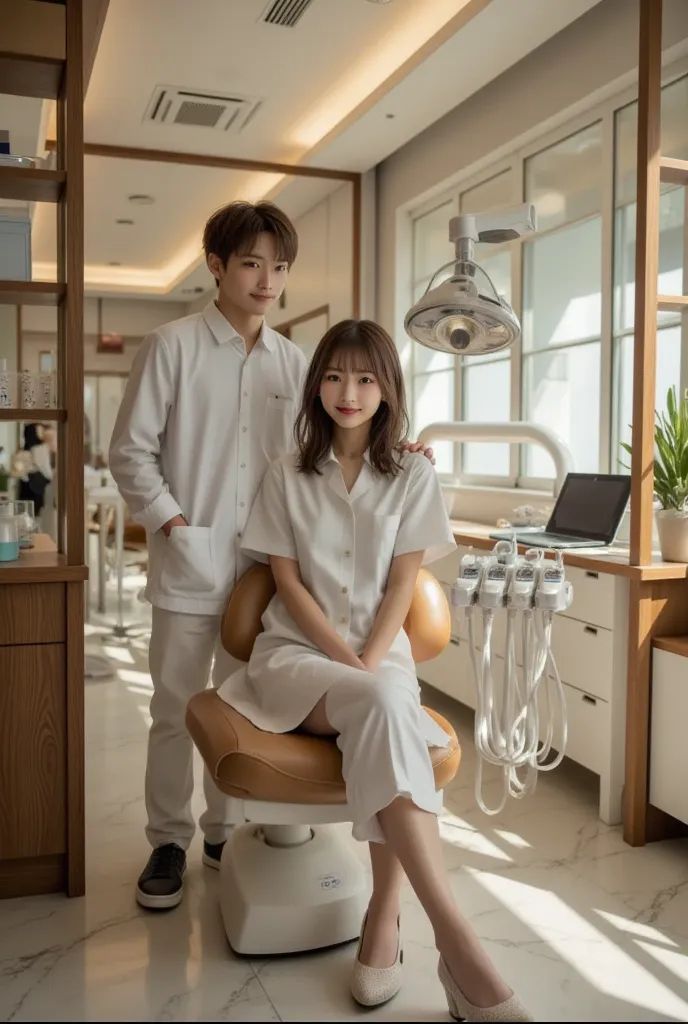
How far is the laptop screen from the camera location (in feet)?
9.66

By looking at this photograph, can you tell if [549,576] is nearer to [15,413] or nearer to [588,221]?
[15,413]

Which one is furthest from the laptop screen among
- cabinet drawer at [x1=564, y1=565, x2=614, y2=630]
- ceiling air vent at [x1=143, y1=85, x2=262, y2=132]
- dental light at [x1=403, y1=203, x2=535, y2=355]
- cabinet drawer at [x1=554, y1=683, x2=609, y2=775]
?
ceiling air vent at [x1=143, y1=85, x2=262, y2=132]

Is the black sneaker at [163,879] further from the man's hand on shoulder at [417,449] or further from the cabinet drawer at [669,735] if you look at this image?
the cabinet drawer at [669,735]

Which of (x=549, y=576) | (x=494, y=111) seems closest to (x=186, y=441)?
(x=549, y=576)

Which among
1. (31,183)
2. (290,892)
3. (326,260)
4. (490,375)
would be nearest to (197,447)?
(31,183)

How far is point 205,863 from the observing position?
7.78 ft

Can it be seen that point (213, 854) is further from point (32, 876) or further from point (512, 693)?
point (512, 693)

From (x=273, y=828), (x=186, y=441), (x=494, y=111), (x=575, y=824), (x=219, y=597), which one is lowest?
(x=575, y=824)

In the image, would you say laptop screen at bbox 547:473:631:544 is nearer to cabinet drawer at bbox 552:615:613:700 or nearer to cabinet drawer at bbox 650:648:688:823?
cabinet drawer at bbox 552:615:613:700

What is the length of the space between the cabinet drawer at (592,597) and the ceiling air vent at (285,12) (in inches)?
86.9

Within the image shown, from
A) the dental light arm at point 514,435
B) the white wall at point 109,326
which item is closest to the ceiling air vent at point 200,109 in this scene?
the dental light arm at point 514,435

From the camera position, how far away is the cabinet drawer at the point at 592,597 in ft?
8.62

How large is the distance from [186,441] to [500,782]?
157cm

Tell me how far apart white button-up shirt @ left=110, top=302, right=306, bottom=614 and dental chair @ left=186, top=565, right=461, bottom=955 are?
0.38 ft
